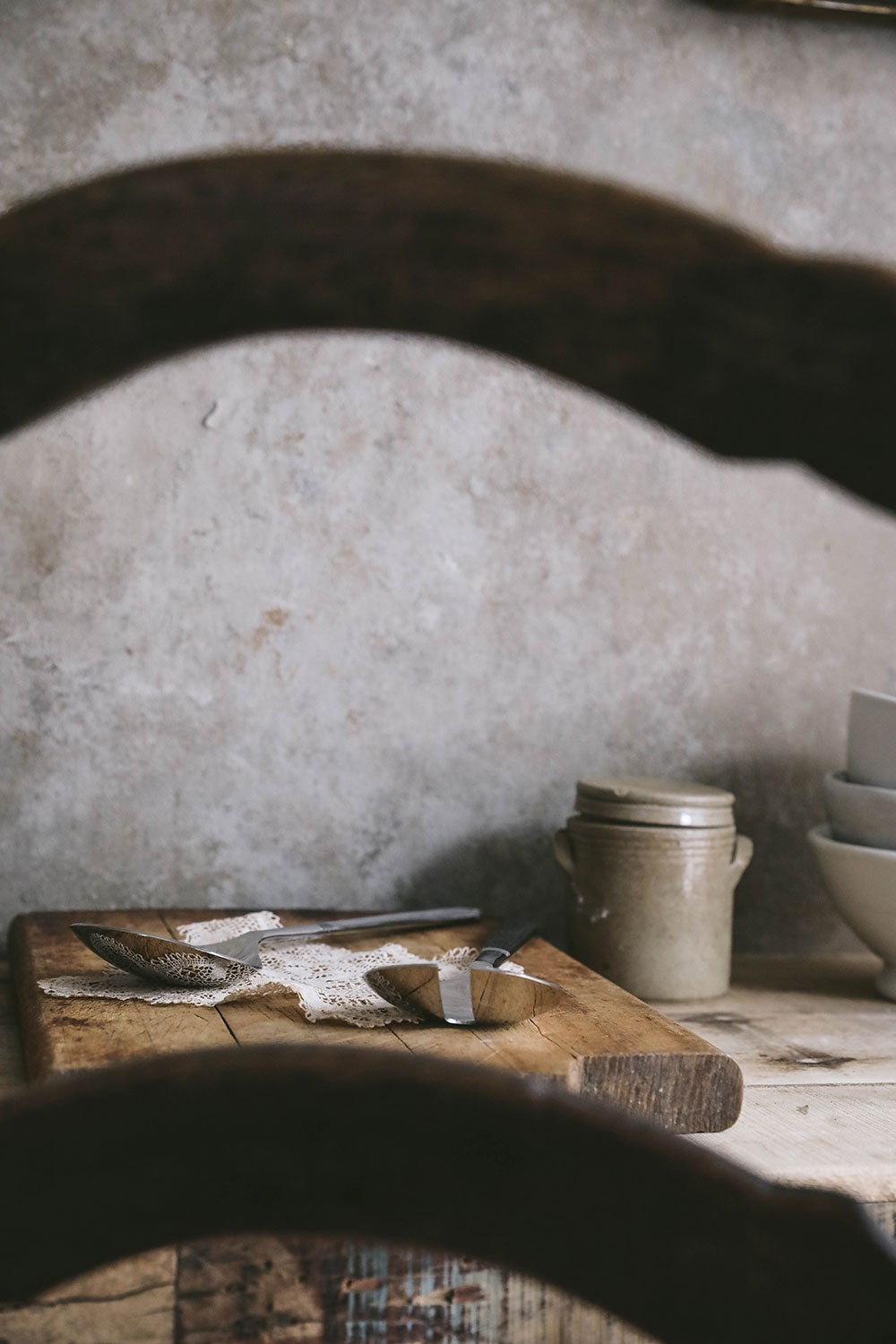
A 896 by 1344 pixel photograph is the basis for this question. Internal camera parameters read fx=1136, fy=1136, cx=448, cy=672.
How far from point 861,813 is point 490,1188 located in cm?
81

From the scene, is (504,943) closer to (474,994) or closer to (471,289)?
(474,994)

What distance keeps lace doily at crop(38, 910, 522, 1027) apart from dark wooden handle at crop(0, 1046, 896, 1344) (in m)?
0.46

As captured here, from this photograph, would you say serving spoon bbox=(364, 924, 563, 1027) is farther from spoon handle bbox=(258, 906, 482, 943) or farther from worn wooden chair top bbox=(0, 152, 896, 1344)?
worn wooden chair top bbox=(0, 152, 896, 1344)

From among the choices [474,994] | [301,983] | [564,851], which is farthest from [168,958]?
[564,851]

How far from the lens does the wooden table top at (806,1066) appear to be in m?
0.63

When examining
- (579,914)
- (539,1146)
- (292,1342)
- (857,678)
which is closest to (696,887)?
(579,914)

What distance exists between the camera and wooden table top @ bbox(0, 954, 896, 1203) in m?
0.63

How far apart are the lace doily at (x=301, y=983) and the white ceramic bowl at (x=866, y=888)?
0.31 m

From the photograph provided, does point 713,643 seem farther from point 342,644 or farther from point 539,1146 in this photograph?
point 539,1146

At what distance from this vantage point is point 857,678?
1.21m

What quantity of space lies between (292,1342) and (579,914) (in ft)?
1.61

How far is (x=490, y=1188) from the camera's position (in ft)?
0.78

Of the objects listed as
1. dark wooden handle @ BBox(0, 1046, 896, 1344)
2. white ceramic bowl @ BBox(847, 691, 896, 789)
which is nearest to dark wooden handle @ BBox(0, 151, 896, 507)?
dark wooden handle @ BBox(0, 1046, 896, 1344)

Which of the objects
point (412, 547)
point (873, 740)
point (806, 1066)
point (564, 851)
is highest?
point (412, 547)
